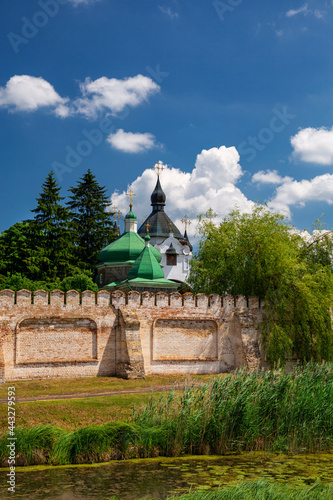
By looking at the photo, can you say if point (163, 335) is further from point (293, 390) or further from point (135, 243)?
point (135, 243)

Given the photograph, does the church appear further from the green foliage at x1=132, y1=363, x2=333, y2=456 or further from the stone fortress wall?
the green foliage at x1=132, y1=363, x2=333, y2=456

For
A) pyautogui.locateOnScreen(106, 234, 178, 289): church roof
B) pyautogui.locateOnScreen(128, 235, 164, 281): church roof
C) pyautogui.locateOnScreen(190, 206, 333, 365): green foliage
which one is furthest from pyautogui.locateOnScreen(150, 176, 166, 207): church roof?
pyautogui.locateOnScreen(190, 206, 333, 365): green foliage

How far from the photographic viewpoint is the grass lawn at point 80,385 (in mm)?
16938

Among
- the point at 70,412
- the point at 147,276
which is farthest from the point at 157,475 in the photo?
the point at 147,276

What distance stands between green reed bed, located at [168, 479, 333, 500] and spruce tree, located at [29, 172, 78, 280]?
89.2 ft

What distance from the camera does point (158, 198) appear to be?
5341 centimetres

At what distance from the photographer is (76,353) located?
19391 mm

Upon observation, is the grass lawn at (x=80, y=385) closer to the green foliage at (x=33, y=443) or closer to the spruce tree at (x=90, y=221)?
the green foliage at (x=33, y=443)

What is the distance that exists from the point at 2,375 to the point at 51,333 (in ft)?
7.18

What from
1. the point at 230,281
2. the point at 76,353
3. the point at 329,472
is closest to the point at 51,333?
the point at 76,353

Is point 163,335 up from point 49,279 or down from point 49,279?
down

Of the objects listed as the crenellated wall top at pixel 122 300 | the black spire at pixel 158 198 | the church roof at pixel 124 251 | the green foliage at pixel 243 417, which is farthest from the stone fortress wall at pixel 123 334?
the black spire at pixel 158 198

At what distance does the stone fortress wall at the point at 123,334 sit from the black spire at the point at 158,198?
3259 cm

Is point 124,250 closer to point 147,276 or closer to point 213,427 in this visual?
point 147,276
